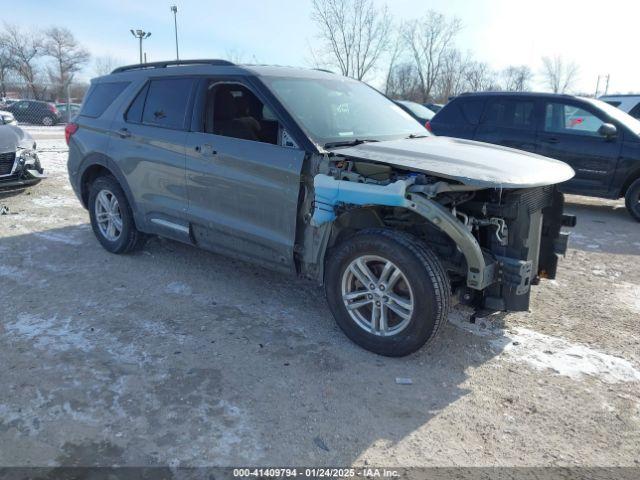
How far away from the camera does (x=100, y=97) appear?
17.5 ft

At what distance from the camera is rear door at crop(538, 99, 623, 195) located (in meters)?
7.46

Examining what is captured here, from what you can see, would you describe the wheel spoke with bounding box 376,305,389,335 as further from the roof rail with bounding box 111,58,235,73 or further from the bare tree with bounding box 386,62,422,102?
the bare tree with bounding box 386,62,422,102

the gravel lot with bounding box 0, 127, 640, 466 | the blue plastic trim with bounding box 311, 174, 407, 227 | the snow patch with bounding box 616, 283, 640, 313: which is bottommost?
the gravel lot with bounding box 0, 127, 640, 466

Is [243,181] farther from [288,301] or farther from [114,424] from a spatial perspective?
[114,424]

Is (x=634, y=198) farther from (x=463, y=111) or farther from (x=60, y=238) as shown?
(x=60, y=238)

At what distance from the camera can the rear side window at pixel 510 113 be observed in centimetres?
801

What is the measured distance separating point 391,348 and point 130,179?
3.12m

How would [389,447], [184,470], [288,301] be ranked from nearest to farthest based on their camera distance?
[184,470]
[389,447]
[288,301]

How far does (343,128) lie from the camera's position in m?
3.95

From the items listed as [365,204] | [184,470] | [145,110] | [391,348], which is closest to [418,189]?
[365,204]

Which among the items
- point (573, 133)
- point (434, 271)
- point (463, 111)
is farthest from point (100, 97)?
point (573, 133)

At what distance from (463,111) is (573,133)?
5.82ft

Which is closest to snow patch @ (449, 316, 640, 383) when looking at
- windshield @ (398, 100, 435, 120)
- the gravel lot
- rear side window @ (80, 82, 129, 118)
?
the gravel lot

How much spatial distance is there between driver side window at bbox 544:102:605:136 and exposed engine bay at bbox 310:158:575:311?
16.1 ft
